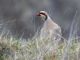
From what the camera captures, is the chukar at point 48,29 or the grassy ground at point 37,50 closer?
the grassy ground at point 37,50

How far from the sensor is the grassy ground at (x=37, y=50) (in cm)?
903

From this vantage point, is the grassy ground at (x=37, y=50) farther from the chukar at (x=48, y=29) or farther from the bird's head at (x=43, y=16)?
the bird's head at (x=43, y=16)

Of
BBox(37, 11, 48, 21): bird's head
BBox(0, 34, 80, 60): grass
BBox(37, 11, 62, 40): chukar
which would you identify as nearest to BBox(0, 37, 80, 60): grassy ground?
BBox(0, 34, 80, 60): grass

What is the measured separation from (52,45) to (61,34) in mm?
1443

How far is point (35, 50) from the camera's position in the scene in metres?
9.27

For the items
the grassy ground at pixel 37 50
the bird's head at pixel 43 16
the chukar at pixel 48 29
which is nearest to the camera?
the grassy ground at pixel 37 50

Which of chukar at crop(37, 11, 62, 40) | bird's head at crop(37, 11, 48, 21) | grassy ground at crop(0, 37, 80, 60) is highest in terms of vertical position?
bird's head at crop(37, 11, 48, 21)

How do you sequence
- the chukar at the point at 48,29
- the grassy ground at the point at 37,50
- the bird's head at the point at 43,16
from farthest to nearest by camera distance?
the bird's head at the point at 43,16, the chukar at the point at 48,29, the grassy ground at the point at 37,50

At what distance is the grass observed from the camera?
9.05 m

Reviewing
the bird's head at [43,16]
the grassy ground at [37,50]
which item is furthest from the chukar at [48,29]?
the grassy ground at [37,50]

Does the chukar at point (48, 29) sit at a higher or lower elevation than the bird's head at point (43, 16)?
lower

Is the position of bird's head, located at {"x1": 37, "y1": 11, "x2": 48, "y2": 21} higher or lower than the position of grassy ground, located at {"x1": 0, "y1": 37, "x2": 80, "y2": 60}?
higher

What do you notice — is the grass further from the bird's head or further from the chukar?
the bird's head

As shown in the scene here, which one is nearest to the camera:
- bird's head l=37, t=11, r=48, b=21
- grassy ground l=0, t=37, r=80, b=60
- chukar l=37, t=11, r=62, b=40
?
grassy ground l=0, t=37, r=80, b=60
